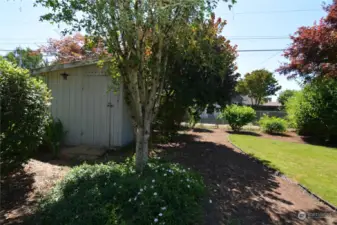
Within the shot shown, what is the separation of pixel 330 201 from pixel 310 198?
0.28m

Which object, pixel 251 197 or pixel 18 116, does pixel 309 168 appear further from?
pixel 18 116

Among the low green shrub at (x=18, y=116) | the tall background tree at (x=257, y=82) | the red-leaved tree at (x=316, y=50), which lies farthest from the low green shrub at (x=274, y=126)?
the tall background tree at (x=257, y=82)

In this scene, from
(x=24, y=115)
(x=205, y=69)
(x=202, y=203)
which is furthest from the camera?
(x=205, y=69)

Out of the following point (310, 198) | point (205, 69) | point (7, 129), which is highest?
point (205, 69)

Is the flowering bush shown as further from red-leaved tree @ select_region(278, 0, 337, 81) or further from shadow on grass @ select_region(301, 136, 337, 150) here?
shadow on grass @ select_region(301, 136, 337, 150)

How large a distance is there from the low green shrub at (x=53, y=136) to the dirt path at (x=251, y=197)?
3.01m

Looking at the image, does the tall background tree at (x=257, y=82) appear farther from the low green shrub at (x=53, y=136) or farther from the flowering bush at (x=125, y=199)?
the flowering bush at (x=125, y=199)

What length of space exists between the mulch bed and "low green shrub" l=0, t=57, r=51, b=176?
58 cm

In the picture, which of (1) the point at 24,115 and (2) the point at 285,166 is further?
(2) the point at 285,166

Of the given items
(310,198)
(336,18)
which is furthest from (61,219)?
(336,18)

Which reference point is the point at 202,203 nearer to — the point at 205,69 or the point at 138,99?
the point at 138,99

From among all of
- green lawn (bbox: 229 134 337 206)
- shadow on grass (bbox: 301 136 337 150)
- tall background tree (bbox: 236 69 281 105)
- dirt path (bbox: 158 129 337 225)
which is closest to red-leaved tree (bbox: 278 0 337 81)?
shadow on grass (bbox: 301 136 337 150)

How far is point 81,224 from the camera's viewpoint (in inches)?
103

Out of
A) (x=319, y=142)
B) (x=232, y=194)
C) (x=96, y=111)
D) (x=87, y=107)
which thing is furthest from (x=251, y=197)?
(x=319, y=142)
